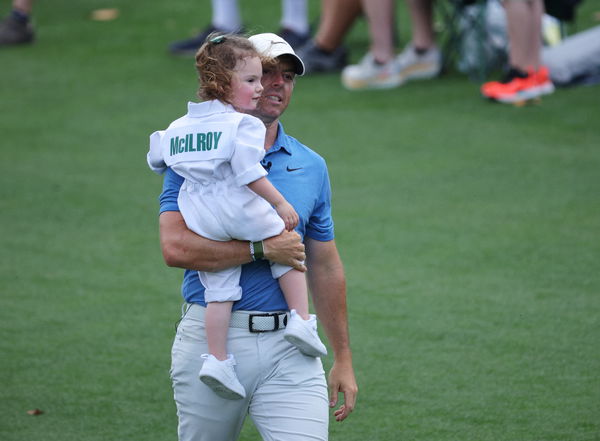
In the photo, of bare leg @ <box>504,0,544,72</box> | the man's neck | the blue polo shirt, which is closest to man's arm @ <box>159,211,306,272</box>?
the blue polo shirt

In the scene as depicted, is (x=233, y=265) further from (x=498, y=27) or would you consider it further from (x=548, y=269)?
(x=498, y=27)

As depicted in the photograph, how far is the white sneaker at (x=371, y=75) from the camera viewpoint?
1058cm

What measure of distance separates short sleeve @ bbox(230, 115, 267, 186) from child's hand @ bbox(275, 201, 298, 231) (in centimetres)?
14

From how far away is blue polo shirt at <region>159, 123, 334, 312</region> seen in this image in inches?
126

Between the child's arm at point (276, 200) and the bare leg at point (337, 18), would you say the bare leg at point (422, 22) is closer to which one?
the bare leg at point (337, 18)

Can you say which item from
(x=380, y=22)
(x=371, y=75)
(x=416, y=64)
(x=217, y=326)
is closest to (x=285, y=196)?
(x=217, y=326)

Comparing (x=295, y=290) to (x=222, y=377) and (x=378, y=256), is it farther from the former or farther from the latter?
(x=378, y=256)

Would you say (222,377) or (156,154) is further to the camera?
(156,154)

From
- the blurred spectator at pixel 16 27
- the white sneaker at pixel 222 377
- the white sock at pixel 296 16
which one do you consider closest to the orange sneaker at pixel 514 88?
the white sock at pixel 296 16

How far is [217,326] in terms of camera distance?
10.2ft

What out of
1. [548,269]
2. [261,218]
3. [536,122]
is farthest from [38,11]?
[261,218]

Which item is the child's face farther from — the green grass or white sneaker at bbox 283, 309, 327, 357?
the green grass

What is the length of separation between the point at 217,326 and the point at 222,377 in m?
0.17

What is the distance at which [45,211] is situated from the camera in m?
7.60
